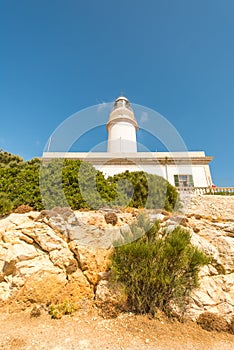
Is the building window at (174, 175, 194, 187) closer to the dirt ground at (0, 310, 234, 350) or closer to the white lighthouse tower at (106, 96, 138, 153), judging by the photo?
the white lighthouse tower at (106, 96, 138, 153)

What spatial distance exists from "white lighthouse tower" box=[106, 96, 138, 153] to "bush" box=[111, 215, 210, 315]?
15.7m

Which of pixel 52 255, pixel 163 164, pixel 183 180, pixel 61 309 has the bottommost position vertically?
pixel 61 309

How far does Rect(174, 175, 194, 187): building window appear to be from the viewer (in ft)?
53.5

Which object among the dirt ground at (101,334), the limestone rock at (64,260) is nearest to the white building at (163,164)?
the limestone rock at (64,260)

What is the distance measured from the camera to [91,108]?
7.57 metres

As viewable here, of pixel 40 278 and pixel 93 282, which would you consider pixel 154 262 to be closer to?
pixel 93 282

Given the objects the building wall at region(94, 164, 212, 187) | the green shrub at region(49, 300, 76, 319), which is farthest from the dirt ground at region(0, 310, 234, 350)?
the building wall at region(94, 164, 212, 187)

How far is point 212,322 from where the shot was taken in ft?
11.9

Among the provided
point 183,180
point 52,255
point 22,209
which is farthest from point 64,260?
point 183,180

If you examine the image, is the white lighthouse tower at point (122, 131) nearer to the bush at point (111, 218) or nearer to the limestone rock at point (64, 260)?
the bush at point (111, 218)

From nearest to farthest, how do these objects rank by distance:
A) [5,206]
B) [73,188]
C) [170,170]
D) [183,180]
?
[5,206] → [73,188] → [183,180] → [170,170]

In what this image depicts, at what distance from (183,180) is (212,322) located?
1376 centimetres

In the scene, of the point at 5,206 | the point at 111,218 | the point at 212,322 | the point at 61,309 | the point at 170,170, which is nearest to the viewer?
the point at 212,322

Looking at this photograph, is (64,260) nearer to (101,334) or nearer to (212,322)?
(101,334)
